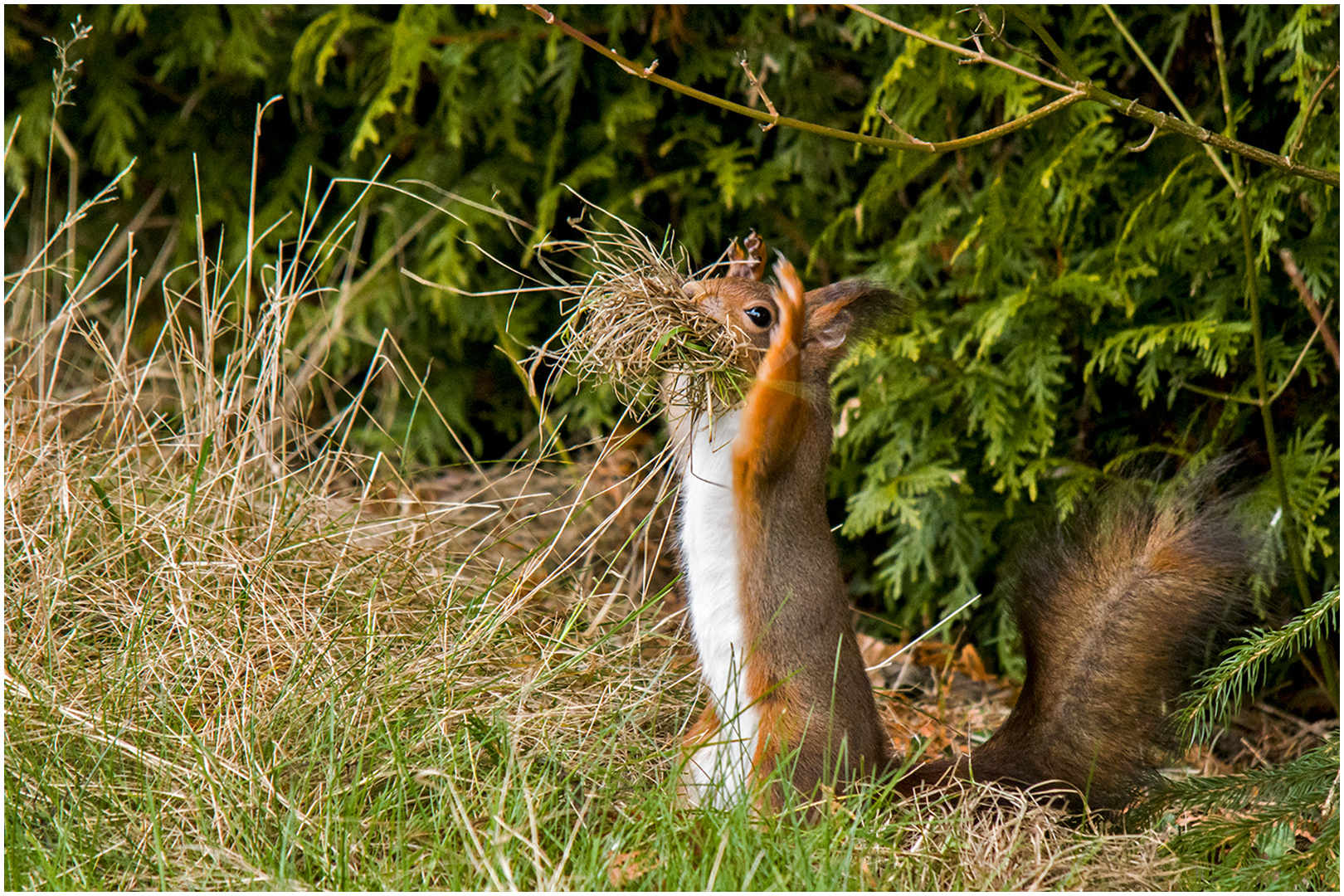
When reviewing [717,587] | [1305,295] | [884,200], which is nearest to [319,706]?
[717,587]

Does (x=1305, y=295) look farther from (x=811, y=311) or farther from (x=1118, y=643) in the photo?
(x=811, y=311)

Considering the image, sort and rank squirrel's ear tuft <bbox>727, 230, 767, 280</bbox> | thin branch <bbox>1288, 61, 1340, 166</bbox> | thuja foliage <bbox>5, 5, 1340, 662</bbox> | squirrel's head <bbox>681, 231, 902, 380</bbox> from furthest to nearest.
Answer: thuja foliage <bbox>5, 5, 1340, 662</bbox>, squirrel's ear tuft <bbox>727, 230, 767, 280</bbox>, squirrel's head <bbox>681, 231, 902, 380</bbox>, thin branch <bbox>1288, 61, 1340, 166</bbox>

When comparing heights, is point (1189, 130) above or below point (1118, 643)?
above

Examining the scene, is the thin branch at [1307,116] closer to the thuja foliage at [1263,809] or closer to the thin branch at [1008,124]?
the thin branch at [1008,124]

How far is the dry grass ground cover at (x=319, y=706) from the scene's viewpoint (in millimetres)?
1772

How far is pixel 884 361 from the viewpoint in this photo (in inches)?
125

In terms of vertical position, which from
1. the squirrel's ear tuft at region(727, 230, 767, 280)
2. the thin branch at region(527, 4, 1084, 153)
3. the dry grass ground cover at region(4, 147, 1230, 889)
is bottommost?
the dry grass ground cover at region(4, 147, 1230, 889)

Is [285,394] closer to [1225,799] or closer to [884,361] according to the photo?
[884,361]

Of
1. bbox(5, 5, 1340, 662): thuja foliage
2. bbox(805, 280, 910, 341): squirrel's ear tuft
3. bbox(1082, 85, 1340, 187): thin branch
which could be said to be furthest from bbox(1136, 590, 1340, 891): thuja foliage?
bbox(805, 280, 910, 341): squirrel's ear tuft

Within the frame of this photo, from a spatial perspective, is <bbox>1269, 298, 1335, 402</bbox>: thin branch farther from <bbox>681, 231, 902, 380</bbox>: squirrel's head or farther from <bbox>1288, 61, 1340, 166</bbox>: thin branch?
<bbox>681, 231, 902, 380</bbox>: squirrel's head

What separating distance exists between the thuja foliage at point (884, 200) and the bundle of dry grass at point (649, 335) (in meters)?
0.42

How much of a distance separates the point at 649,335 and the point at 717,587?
18.7 inches

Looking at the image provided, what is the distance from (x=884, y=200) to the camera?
3135mm

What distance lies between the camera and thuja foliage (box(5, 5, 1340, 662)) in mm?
2766
